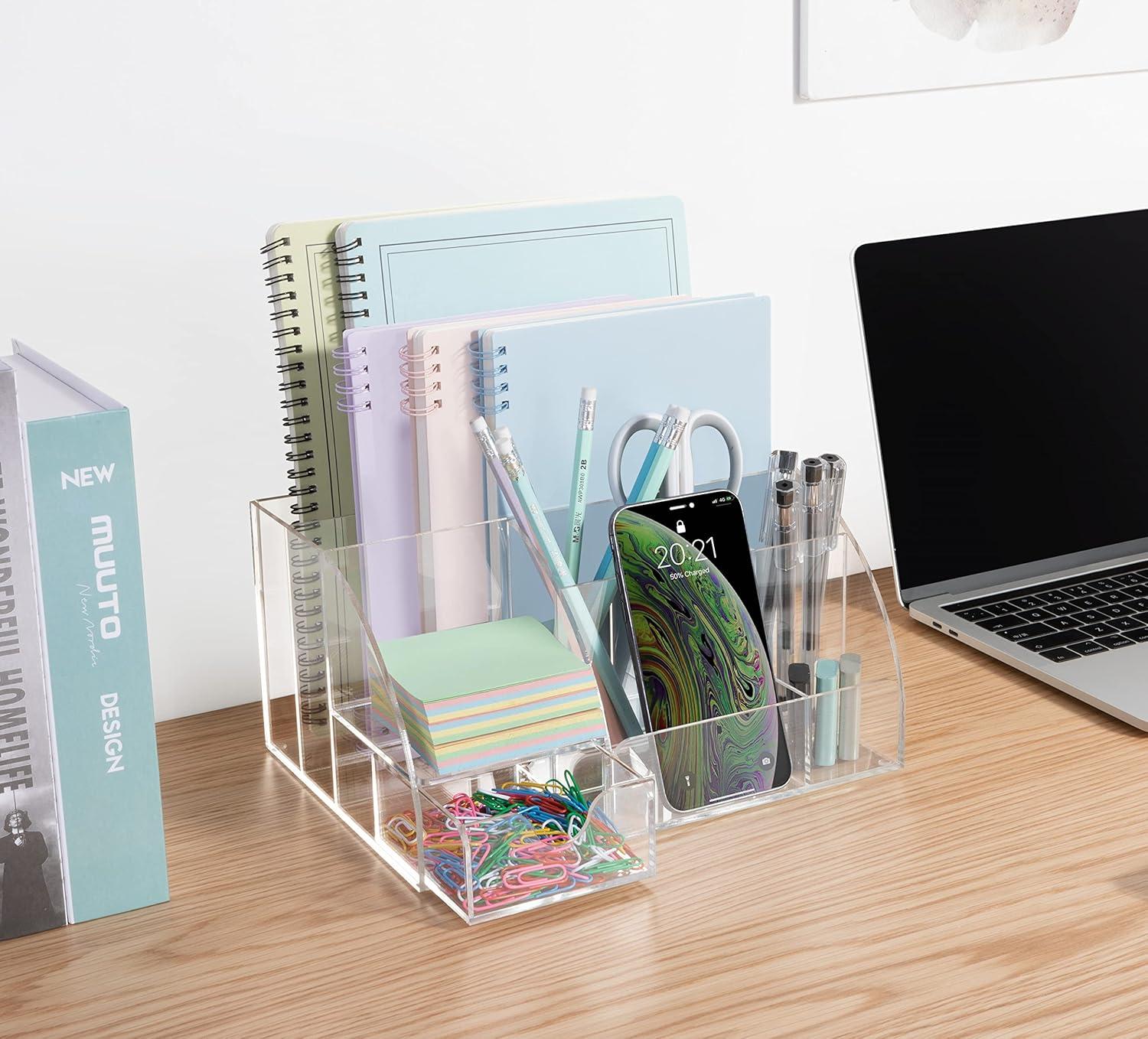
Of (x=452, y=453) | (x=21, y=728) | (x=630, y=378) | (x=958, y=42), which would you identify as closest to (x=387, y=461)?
(x=452, y=453)

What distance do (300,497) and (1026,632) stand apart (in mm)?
484

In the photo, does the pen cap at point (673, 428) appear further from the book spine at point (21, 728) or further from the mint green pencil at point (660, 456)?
the book spine at point (21, 728)

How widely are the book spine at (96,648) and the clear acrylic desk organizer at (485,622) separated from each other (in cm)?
12

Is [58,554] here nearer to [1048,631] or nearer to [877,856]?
[877,856]

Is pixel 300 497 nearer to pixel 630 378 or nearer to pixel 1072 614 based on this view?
pixel 630 378

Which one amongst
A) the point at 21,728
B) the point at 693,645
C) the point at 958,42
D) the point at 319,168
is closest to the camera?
the point at 21,728

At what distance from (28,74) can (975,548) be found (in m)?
0.68

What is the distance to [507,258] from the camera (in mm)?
825

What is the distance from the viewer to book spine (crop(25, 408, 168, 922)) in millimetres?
608

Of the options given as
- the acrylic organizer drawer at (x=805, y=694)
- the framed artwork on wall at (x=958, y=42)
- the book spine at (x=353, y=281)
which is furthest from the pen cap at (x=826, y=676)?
the framed artwork on wall at (x=958, y=42)

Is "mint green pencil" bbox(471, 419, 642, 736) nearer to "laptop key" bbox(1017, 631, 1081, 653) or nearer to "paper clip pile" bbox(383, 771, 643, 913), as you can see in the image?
"paper clip pile" bbox(383, 771, 643, 913)

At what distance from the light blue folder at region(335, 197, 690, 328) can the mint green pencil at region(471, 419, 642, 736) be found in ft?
0.35

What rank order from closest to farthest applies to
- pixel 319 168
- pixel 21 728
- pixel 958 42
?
pixel 21 728 → pixel 319 168 → pixel 958 42

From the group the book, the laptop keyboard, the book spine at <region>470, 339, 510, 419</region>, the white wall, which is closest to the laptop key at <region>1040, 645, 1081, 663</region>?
the laptop keyboard
